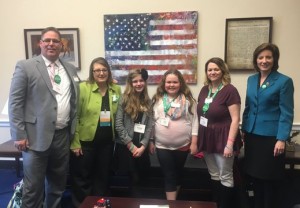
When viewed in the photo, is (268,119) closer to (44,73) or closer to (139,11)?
(44,73)

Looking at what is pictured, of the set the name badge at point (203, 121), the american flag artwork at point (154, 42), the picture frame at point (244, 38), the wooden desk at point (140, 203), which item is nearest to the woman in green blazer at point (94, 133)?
the wooden desk at point (140, 203)

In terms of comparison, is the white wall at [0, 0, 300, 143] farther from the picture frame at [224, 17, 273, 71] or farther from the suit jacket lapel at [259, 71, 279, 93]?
the suit jacket lapel at [259, 71, 279, 93]

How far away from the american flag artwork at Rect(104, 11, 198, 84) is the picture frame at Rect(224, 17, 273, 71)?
0.37 meters

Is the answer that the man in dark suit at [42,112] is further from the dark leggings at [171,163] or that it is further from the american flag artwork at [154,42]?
the american flag artwork at [154,42]

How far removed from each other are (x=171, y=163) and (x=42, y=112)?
109 cm

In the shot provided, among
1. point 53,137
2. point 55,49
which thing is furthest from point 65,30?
point 53,137

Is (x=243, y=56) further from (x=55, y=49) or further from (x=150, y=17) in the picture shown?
(x=55, y=49)

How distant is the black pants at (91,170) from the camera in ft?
7.58

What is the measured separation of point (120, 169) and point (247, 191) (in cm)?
Answer: 122

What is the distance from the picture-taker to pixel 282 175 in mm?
2035

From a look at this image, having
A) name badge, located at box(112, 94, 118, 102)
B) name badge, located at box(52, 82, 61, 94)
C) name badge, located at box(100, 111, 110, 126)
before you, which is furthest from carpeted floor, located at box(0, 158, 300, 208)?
name badge, located at box(52, 82, 61, 94)

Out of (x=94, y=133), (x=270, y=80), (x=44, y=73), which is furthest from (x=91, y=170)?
(x=270, y=80)

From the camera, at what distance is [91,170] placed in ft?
7.79

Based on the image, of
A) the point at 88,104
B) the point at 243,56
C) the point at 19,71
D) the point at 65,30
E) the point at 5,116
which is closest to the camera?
the point at 19,71
